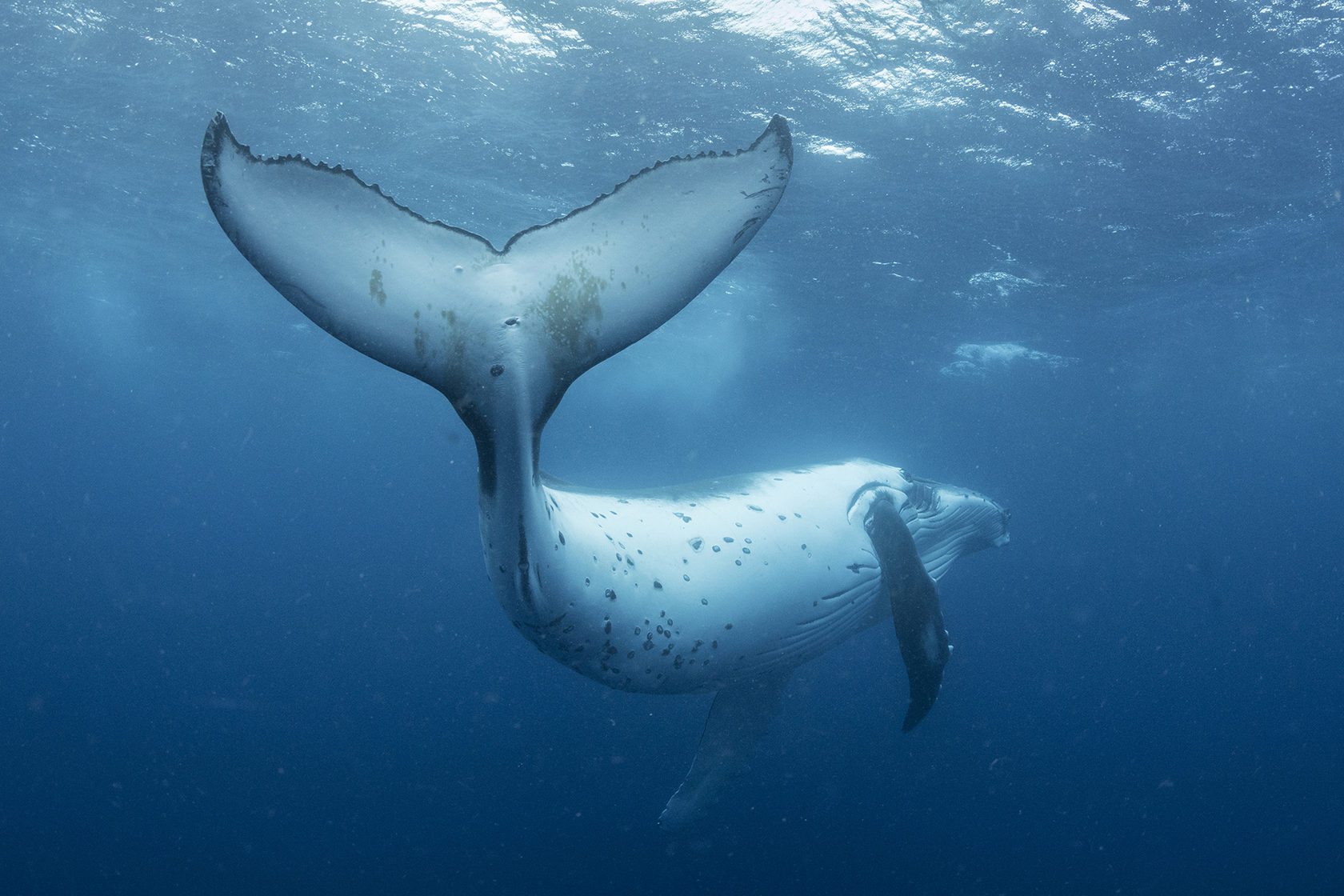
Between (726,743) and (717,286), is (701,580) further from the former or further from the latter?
(717,286)

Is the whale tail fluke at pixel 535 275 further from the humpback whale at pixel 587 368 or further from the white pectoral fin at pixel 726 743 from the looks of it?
the white pectoral fin at pixel 726 743

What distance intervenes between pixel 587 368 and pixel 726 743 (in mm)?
5416

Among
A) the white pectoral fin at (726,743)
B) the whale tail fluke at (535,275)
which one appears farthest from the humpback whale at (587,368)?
the white pectoral fin at (726,743)

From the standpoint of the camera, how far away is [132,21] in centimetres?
1216

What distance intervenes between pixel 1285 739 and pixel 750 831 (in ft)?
85.1

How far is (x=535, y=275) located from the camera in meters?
2.82

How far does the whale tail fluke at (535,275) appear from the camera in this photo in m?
2.59

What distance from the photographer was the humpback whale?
251 cm

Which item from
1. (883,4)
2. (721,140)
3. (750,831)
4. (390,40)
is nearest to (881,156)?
(721,140)

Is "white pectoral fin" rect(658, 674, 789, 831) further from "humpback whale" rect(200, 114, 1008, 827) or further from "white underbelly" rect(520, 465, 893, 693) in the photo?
"humpback whale" rect(200, 114, 1008, 827)

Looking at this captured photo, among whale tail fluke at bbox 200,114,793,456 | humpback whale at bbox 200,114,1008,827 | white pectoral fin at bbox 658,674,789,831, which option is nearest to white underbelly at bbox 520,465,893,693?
humpback whale at bbox 200,114,1008,827

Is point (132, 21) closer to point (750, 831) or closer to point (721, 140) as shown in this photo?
point (721, 140)

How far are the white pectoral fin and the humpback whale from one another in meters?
1.40

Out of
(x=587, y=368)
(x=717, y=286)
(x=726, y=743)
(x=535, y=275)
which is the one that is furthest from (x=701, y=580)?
(x=717, y=286)
